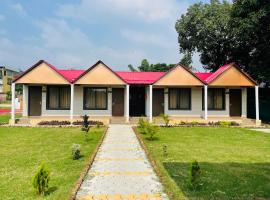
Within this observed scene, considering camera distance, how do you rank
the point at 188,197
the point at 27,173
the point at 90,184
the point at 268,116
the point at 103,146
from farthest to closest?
the point at 268,116 → the point at 103,146 → the point at 27,173 → the point at 90,184 → the point at 188,197

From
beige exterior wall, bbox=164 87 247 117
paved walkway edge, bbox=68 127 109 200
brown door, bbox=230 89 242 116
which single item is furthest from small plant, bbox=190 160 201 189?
brown door, bbox=230 89 242 116

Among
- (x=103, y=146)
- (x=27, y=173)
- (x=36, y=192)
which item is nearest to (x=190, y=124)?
(x=103, y=146)

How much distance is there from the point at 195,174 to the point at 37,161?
5687mm

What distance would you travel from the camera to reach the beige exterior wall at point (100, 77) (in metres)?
22.9

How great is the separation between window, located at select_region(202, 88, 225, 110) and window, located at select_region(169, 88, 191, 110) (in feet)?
5.81

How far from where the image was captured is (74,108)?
24.5 m

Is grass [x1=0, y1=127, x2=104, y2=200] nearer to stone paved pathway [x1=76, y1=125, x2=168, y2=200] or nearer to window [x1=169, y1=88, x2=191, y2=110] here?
stone paved pathway [x1=76, y1=125, x2=168, y2=200]

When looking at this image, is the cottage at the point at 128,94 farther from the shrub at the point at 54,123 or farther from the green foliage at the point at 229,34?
the green foliage at the point at 229,34

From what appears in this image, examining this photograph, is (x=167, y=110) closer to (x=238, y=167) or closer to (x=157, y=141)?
(x=157, y=141)

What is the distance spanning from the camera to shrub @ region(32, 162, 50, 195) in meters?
6.56

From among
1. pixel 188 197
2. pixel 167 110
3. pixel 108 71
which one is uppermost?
pixel 108 71

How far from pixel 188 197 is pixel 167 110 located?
61.1 ft

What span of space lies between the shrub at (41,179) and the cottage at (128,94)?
16187 mm

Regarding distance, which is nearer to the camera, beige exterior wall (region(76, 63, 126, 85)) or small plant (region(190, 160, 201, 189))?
small plant (region(190, 160, 201, 189))
